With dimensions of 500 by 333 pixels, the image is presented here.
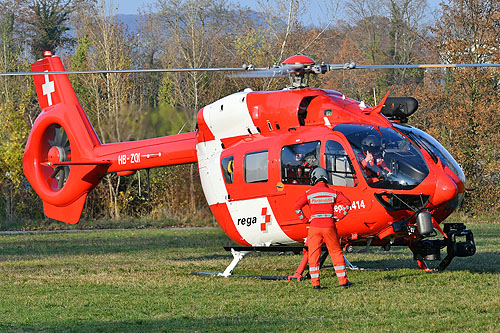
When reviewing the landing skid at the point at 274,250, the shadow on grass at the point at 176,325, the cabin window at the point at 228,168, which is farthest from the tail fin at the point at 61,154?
the shadow on grass at the point at 176,325

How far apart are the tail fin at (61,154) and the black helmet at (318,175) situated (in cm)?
662

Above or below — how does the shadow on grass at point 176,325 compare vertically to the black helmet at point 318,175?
below

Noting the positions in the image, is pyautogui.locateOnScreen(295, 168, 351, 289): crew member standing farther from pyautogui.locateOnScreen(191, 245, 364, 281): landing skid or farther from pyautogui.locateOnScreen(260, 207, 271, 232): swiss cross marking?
pyautogui.locateOnScreen(260, 207, 271, 232): swiss cross marking

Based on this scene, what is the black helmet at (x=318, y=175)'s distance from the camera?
12133 millimetres

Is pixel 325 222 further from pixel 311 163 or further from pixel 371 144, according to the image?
pixel 371 144

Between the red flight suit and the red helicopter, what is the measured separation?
48 centimetres

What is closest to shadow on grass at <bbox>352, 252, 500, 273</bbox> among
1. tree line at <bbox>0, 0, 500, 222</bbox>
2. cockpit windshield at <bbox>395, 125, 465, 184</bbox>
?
cockpit windshield at <bbox>395, 125, 465, 184</bbox>

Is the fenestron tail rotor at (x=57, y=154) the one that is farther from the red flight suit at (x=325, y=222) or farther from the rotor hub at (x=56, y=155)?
the red flight suit at (x=325, y=222)

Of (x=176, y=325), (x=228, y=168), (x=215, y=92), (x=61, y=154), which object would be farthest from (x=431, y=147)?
(x=215, y=92)

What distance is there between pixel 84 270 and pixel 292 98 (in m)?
5.78

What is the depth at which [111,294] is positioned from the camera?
12.0 m

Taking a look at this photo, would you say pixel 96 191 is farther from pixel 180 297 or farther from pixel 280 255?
pixel 180 297

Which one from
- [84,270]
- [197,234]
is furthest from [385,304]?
[197,234]

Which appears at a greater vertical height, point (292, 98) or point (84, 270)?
point (292, 98)
